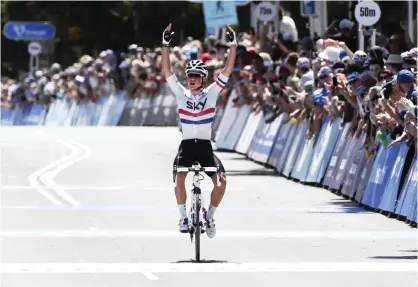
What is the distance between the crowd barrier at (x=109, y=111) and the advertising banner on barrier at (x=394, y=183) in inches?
1004

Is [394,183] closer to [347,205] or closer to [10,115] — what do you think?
[347,205]

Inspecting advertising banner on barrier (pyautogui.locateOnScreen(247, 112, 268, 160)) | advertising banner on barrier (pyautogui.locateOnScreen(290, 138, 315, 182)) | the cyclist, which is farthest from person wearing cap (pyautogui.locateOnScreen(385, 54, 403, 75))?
advertising banner on barrier (pyautogui.locateOnScreen(247, 112, 268, 160))

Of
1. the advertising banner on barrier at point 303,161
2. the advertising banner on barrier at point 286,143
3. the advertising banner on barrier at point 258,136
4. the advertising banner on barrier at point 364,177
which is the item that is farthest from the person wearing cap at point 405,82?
the advertising banner on barrier at point 258,136

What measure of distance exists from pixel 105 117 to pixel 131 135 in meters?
10.7

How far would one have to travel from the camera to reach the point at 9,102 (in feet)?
208

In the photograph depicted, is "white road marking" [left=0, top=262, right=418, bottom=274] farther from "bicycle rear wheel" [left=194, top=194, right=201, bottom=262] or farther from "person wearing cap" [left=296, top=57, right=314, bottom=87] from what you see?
"person wearing cap" [left=296, top=57, right=314, bottom=87]

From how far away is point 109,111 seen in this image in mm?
50031

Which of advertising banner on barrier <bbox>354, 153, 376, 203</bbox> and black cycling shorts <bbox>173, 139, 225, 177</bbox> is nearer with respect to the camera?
black cycling shorts <bbox>173, 139, 225, 177</bbox>

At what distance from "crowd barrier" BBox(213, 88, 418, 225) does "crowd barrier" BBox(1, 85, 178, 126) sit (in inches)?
439

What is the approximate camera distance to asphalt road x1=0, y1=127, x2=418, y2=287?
1370cm

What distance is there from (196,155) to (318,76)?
8.66 m

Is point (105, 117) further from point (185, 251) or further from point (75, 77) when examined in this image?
point (185, 251)

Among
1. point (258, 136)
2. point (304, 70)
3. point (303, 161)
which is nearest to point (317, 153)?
point (303, 161)

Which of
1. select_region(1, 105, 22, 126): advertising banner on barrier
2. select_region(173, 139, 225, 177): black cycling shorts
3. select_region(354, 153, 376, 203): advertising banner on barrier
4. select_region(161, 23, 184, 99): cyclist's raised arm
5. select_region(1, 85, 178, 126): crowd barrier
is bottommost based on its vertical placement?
select_region(1, 105, 22, 126): advertising banner on barrier
